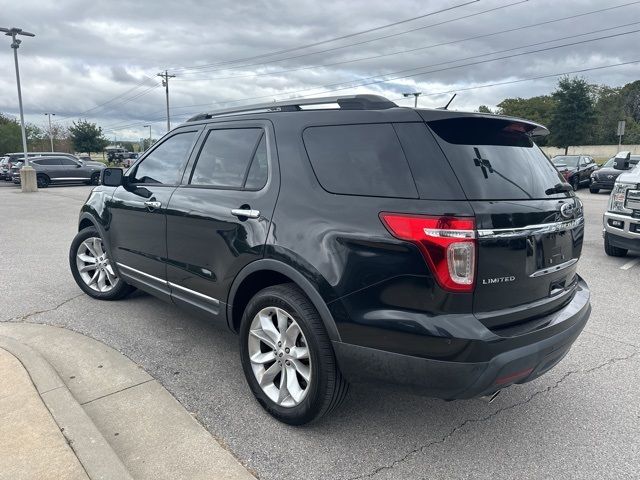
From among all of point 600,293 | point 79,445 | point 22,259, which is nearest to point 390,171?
point 79,445

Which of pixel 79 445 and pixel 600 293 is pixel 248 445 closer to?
pixel 79 445

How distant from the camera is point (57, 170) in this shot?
24234 millimetres

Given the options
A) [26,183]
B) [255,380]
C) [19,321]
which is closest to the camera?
[255,380]

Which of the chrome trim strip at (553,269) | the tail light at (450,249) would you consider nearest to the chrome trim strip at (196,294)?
the tail light at (450,249)

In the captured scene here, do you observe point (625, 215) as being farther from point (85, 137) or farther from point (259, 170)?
point (85, 137)

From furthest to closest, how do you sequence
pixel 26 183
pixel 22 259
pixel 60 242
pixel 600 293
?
pixel 26 183 < pixel 60 242 < pixel 22 259 < pixel 600 293

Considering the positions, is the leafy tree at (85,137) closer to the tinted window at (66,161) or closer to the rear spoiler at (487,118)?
the tinted window at (66,161)

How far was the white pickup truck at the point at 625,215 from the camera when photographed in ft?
22.0

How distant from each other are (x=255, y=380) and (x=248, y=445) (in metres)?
0.43

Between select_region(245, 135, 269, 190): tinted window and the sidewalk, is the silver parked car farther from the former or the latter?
select_region(245, 135, 269, 190): tinted window

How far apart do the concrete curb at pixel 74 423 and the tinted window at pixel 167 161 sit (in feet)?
5.37

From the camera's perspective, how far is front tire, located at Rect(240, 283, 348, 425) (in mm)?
2598

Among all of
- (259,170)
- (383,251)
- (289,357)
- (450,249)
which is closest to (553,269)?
(450,249)

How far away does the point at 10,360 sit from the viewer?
347 centimetres
